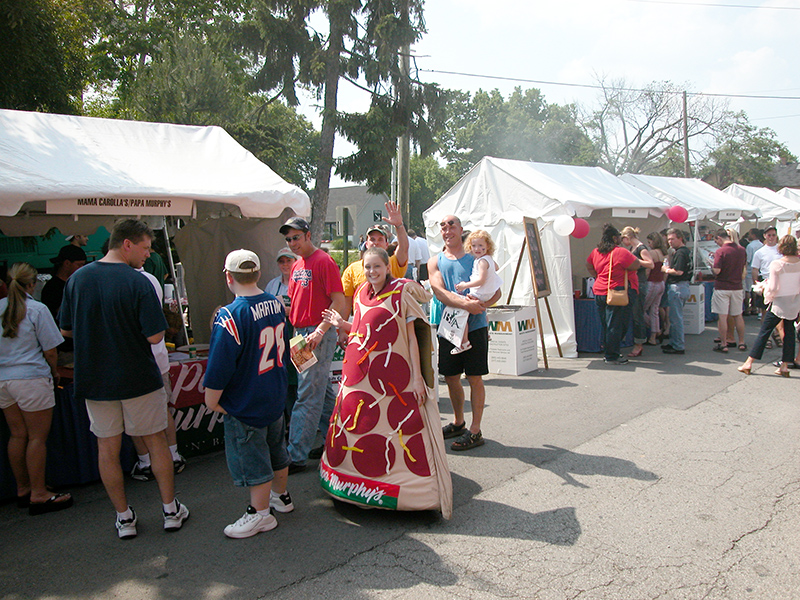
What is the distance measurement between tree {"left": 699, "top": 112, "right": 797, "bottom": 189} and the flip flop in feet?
153

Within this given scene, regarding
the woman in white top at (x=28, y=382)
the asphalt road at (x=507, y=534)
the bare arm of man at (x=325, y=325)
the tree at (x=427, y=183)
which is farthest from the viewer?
the tree at (x=427, y=183)

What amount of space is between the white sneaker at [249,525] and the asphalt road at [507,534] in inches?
1.7

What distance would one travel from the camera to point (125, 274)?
136 inches

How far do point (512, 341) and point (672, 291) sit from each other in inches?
134

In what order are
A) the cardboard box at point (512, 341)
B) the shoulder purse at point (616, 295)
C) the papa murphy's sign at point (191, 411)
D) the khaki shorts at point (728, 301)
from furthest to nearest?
1. the khaki shorts at point (728, 301)
2. the shoulder purse at point (616, 295)
3. the cardboard box at point (512, 341)
4. the papa murphy's sign at point (191, 411)

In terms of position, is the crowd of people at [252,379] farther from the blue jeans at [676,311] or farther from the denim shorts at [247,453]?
the blue jeans at [676,311]

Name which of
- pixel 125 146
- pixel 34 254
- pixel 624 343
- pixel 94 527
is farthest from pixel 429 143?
pixel 94 527

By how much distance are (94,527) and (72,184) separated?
251 centimetres

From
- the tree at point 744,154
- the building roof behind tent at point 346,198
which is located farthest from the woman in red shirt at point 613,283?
the building roof behind tent at point 346,198

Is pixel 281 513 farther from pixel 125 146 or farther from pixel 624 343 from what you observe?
pixel 624 343

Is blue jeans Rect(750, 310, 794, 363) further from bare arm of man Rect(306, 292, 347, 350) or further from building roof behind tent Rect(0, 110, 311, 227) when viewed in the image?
building roof behind tent Rect(0, 110, 311, 227)

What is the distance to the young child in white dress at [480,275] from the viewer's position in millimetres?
4902

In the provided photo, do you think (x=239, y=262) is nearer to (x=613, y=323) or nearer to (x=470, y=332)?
(x=470, y=332)

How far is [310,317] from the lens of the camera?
454cm
